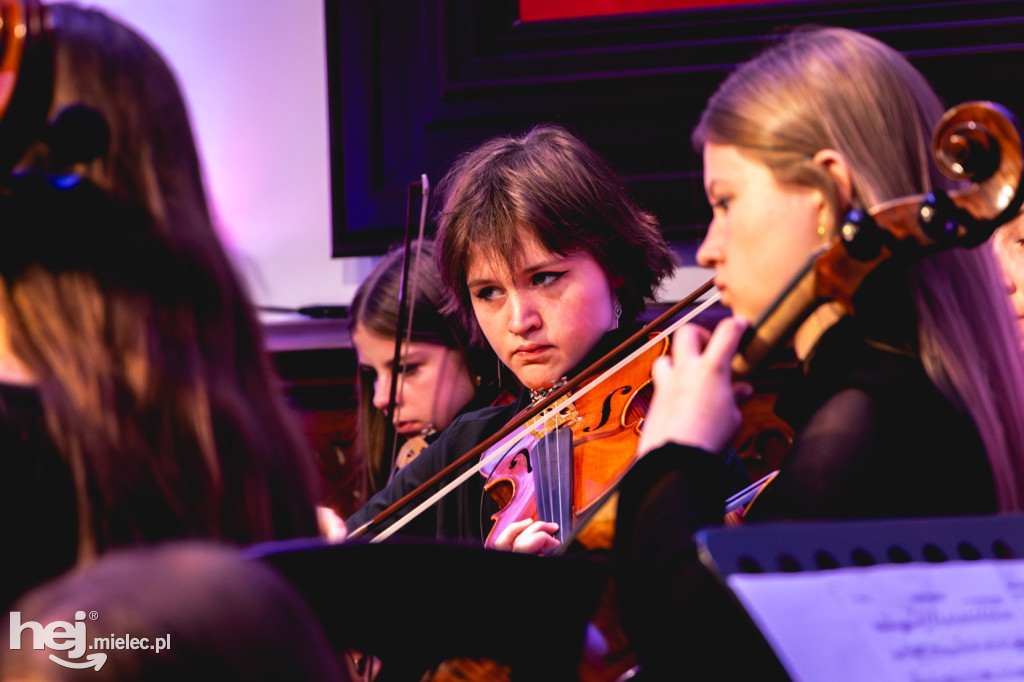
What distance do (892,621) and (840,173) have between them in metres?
0.38

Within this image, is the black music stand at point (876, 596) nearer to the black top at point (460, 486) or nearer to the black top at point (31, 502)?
the black top at point (31, 502)

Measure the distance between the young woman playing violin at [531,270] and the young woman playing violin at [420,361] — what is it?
0.56 ft

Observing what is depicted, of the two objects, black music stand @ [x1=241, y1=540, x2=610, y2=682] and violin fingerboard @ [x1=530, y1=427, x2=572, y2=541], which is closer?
black music stand @ [x1=241, y1=540, x2=610, y2=682]

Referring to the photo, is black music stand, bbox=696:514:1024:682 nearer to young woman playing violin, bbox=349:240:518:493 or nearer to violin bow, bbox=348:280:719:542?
violin bow, bbox=348:280:719:542

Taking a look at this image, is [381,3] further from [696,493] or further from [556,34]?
[696,493]

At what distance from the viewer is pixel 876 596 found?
0.60 m

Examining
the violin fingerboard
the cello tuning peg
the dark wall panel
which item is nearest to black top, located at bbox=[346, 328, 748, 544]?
the violin fingerboard

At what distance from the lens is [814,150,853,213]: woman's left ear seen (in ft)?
2.76

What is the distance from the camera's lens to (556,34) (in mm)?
1941

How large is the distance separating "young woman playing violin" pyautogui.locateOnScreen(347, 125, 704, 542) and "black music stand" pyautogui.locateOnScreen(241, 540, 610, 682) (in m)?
0.79

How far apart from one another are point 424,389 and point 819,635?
4.08 ft

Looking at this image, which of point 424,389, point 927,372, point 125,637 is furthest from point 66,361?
point 424,389

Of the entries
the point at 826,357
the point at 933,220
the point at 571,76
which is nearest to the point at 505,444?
the point at 826,357

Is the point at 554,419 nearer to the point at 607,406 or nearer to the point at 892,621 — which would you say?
the point at 607,406
